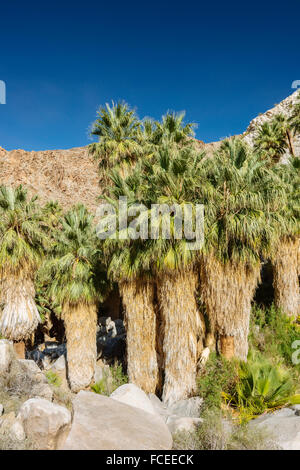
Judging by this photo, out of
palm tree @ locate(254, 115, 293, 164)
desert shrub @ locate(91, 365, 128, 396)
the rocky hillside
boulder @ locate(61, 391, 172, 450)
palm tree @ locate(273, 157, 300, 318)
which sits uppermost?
the rocky hillside

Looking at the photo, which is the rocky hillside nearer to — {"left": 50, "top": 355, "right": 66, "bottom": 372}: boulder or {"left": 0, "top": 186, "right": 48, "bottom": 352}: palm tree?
{"left": 50, "top": 355, "right": 66, "bottom": 372}: boulder

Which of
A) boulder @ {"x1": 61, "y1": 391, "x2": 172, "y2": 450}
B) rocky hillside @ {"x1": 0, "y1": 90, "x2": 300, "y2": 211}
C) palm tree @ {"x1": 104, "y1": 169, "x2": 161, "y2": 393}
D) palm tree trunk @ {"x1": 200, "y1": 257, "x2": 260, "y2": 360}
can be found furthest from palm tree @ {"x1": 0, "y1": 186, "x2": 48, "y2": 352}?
rocky hillside @ {"x1": 0, "y1": 90, "x2": 300, "y2": 211}

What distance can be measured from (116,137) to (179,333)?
1173 cm

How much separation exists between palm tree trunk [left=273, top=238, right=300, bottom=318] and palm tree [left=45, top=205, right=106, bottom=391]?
33.1 feet

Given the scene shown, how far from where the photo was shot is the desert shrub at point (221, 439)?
520cm

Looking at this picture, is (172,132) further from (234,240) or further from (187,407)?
(187,407)

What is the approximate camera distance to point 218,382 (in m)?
9.00

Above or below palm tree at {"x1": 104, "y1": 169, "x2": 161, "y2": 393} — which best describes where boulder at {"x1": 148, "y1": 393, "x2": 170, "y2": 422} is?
below

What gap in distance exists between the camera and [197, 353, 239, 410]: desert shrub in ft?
27.6

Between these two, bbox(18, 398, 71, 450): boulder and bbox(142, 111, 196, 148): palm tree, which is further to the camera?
bbox(142, 111, 196, 148): palm tree

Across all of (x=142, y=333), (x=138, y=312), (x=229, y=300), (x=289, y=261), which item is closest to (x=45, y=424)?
(x=229, y=300)

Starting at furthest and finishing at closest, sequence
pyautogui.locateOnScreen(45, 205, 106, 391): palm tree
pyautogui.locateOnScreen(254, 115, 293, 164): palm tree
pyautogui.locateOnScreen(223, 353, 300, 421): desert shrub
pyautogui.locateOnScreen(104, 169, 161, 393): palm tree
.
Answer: pyautogui.locateOnScreen(254, 115, 293, 164): palm tree → pyautogui.locateOnScreen(45, 205, 106, 391): palm tree → pyautogui.locateOnScreen(104, 169, 161, 393): palm tree → pyautogui.locateOnScreen(223, 353, 300, 421): desert shrub

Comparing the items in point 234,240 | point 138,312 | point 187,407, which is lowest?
point 187,407

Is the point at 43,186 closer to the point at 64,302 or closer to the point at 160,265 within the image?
the point at 64,302
